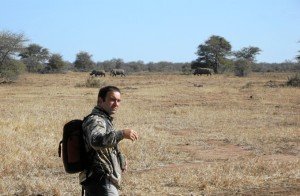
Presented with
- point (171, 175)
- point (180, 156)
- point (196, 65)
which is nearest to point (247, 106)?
point (180, 156)

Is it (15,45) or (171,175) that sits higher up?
(15,45)

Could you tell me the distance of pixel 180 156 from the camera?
10.0 meters

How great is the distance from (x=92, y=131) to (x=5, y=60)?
38633 mm

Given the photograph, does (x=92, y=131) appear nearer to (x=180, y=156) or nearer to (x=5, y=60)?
(x=180, y=156)

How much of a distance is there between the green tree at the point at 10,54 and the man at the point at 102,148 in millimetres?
36932

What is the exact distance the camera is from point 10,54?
41.4 meters

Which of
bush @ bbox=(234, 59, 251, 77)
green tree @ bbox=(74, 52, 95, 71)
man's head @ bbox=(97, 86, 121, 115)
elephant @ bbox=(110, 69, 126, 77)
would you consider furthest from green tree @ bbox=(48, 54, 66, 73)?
man's head @ bbox=(97, 86, 121, 115)

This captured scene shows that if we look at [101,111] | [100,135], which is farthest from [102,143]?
[101,111]

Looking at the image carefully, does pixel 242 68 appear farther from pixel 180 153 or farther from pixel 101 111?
pixel 101 111

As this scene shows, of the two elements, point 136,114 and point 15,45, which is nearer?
point 136,114

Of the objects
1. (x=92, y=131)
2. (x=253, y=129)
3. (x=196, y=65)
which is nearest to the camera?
(x=92, y=131)

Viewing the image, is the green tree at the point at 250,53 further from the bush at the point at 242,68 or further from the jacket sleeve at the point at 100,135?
the jacket sleeve at the point at 100,135

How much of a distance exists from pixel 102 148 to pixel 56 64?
205 ft

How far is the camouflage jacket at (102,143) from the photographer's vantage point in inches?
148
